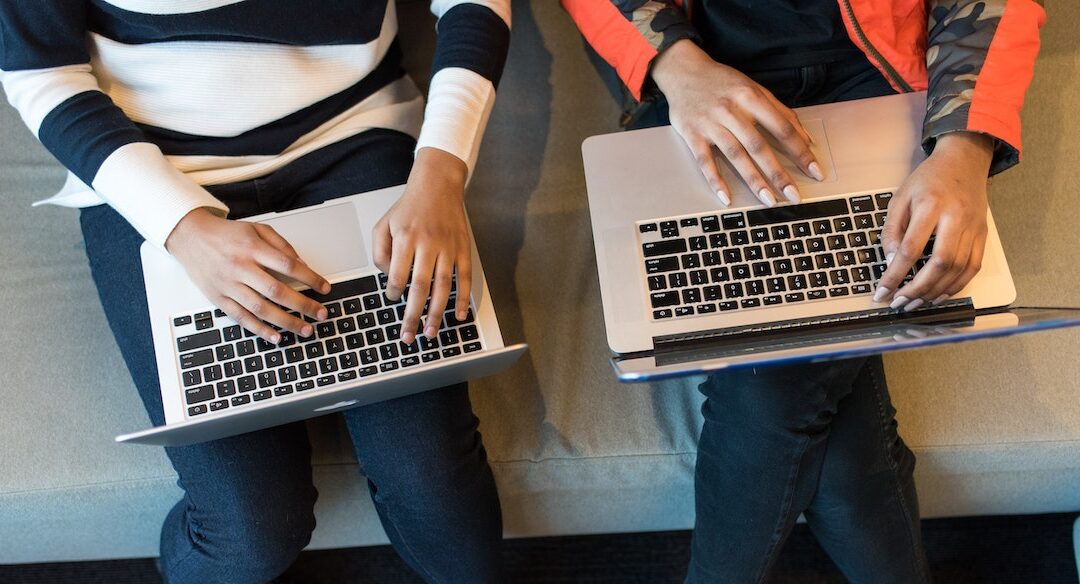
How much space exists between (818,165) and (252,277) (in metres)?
0.65

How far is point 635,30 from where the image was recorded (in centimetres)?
108

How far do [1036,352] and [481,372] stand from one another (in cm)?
73

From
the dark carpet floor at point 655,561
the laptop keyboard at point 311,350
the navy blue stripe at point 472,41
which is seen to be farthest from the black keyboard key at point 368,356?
the dark carpet floor at point 655,561

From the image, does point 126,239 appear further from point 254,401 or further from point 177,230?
point 254,401

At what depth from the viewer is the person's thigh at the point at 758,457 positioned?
989 millimetres

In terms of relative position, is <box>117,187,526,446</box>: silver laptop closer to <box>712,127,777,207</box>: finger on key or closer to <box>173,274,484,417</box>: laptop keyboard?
<box>173,274,484,417</box>: laptop keyboard

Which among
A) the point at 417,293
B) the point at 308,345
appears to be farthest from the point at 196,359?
the point at 417,293

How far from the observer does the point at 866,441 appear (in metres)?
1.02

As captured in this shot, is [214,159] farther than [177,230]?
Yes

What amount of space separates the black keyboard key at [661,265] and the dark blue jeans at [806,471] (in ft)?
0.47

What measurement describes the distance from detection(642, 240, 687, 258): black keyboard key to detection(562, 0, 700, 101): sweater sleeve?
9.8 inches

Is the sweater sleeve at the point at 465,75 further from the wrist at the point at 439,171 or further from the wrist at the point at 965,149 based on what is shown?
the wrist at the point at 965,149

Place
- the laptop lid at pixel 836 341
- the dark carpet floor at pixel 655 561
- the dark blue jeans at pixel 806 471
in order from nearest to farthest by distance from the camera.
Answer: the laptop lid at pixel 836 341 → the dark blue jeans at pixel 806 471 → the dark carpet floor at pixel 655 561

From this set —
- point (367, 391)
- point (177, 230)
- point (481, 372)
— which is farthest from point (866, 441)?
point (177, 230)
